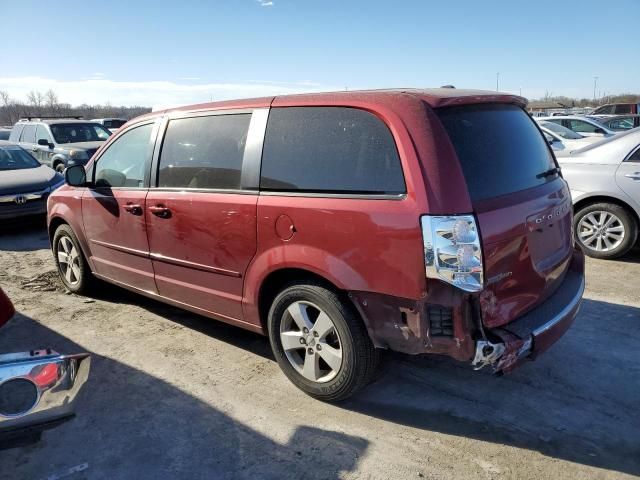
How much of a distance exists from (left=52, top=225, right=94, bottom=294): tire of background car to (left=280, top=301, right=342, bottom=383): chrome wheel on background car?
111 inches

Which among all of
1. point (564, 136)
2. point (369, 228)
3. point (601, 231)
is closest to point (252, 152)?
point (369, 228)

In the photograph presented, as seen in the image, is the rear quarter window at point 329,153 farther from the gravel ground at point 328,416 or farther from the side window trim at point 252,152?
the gravel ground at point 328,416

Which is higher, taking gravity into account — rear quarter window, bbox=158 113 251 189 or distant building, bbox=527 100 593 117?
rear quarter window, bbox=158 113 251 189

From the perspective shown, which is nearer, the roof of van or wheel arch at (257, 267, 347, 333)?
the roof of van

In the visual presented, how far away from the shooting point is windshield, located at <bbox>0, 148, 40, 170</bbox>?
9.60m

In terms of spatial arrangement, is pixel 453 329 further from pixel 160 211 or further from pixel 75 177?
pixel 75 177

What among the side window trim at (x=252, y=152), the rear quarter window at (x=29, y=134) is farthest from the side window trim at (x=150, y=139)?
the rear quarter window at (x=29, y=134)

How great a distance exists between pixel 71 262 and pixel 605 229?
19.9 feet

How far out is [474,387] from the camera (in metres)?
3.40

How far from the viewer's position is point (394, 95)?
2.91 meters

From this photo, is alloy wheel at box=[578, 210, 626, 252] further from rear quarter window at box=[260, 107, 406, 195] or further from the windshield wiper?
rear quarter window at box=[260, 107, 406, 195]

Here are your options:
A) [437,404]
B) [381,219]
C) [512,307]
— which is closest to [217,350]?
[437,404]

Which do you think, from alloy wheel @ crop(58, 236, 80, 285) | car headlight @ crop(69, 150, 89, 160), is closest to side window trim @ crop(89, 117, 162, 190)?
alloy wheel @ crop(58, 236, 80, 285)

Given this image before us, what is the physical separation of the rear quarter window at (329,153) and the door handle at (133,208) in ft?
4.49
